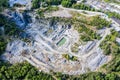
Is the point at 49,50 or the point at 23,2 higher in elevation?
the point at 23,2

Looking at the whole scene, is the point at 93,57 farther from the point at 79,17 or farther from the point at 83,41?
the point at 79,17

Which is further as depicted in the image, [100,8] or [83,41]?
[100,8]

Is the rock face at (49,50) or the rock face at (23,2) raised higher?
the rock face at (23,2)

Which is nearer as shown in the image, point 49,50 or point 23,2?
point 49,50

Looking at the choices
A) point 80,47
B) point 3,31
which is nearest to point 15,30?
point 3,31

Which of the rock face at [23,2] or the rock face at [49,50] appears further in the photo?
the rock face at [23,2]

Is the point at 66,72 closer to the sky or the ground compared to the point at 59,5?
closer to the ground

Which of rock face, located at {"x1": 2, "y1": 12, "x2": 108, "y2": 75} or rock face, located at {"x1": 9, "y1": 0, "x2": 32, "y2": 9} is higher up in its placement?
rock face, located at {"x1": 9, "y1": 0, "x2": 32, "y2": 9}

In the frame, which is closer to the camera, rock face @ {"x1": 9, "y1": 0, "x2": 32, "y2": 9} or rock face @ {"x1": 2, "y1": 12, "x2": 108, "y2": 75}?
rock face @ {"x1": 2, "y1": 12, "x2": 108, "y2": 75}
